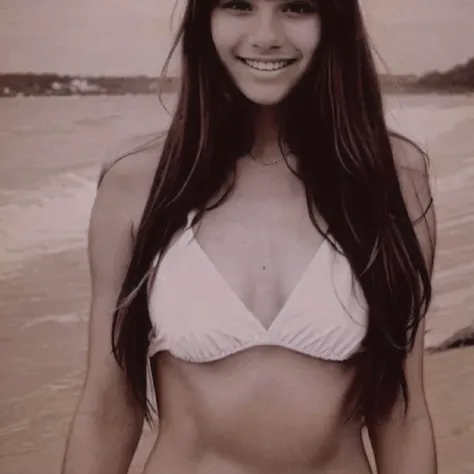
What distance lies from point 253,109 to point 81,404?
1.38 ft

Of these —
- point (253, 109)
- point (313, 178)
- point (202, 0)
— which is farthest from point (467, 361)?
point (202, 0)

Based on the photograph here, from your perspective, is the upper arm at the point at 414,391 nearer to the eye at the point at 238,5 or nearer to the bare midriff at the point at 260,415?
the bare midriff at the point at 260,415

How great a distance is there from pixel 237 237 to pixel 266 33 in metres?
0.23

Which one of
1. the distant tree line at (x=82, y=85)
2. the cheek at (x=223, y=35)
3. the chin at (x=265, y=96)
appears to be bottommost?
the distant tree line at (x=82, y=85)

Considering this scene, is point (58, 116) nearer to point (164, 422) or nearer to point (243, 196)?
point (243, 196)

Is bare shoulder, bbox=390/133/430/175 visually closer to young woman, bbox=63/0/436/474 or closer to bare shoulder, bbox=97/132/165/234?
young woman, bbox=63/0/436/474

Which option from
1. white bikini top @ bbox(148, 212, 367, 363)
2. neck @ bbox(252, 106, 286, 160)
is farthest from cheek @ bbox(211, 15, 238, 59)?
white bikini top @ bbox(148, 212, 367, 363)

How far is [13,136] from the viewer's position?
3.26 feet

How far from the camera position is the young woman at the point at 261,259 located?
0.89 m

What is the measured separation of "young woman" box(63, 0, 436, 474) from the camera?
894mm

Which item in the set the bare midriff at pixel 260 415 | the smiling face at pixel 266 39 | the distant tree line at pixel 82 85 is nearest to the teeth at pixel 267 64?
the smiling face at pixel 266 39

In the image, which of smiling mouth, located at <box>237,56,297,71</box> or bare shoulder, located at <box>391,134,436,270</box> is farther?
bare shoulder, located at <box>391,134,436,270</box>

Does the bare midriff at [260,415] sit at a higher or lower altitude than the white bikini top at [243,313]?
lower

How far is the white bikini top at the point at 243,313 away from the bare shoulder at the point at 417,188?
5.3 inches
